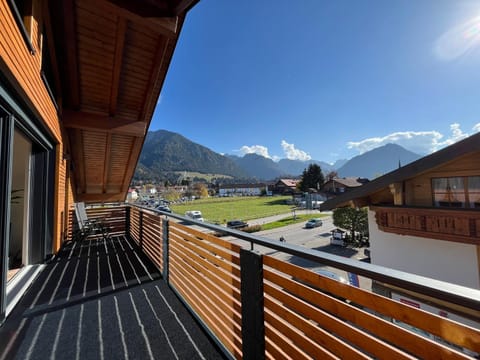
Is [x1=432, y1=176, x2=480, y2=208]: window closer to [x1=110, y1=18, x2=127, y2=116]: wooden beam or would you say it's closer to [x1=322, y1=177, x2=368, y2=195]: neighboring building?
[x1=110, y1=18, x2=127, y2=116]: wooden beam

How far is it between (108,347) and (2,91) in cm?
241

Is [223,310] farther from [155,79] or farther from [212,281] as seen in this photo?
[155,79]

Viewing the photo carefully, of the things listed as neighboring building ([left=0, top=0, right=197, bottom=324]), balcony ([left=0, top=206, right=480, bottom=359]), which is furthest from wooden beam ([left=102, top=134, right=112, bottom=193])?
balcony ([left=0, top=206, right=480, bottom=359])

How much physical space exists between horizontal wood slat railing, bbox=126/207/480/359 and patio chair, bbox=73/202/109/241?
5072 mm

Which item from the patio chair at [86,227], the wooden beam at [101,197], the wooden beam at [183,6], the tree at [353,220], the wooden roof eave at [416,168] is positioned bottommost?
the tree at [353,220]

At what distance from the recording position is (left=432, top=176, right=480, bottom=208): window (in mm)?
4006

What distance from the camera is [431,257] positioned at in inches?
169

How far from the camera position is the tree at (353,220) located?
15156mm

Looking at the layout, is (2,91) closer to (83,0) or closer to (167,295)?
(83,0)

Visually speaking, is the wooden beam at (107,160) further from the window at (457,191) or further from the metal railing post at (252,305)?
the window at (457,191)

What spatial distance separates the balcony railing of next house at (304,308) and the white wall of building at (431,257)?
353 centimetres

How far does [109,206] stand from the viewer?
698cm

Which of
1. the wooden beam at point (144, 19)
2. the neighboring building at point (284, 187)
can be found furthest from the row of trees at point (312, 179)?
the wooden beam at point (144, 19)

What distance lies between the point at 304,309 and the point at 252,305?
0.43 metres
